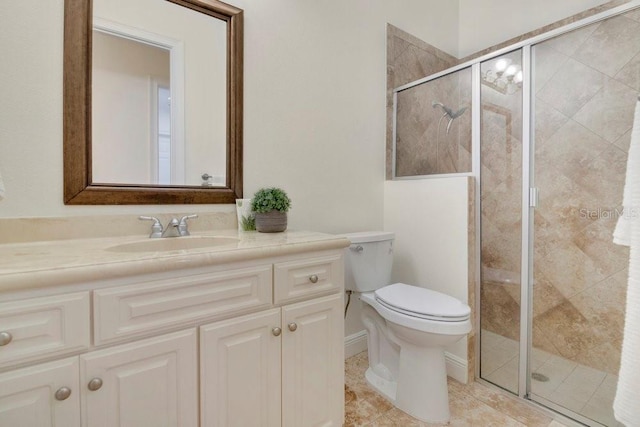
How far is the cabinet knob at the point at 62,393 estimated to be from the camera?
754 mm

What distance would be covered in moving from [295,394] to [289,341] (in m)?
0.20

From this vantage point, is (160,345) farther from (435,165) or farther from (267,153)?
(435,165)

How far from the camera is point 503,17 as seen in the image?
235 centimetres

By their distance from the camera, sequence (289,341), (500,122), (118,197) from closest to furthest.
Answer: (289,341)
(118,197)
(500,122)

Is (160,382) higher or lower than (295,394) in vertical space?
higher

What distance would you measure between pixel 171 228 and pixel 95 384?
2.10 feet

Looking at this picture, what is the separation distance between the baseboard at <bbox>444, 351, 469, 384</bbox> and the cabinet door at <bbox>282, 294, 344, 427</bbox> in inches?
33.2

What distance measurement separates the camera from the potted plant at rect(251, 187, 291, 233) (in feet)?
4.64

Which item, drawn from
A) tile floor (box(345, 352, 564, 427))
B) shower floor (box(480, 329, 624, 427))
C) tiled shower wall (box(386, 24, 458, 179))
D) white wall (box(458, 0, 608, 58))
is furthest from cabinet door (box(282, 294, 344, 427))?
white wall (box(458, 0, 608, 58))

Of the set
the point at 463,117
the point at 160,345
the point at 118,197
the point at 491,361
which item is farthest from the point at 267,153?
the point at 491,361

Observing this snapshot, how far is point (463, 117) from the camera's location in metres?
1.94

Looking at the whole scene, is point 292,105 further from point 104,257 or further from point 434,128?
point 104,257

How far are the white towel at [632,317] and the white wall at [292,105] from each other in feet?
4.29

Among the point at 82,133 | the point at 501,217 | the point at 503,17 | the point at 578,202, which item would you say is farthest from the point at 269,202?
the point at 503,17
